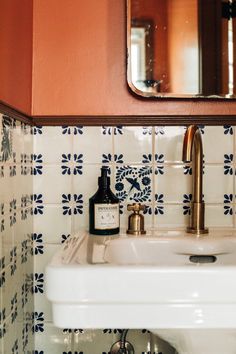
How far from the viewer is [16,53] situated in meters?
1.09

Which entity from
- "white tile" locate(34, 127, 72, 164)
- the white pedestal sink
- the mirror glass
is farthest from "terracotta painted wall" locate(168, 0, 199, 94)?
the white pedestal sink

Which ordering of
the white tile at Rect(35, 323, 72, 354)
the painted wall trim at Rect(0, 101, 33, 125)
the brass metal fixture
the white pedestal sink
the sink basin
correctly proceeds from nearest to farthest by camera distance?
the white pedestal sink, the painted wall trim at Rect(0, 101, 33, 125), the sink basin, the brass metal fixture, the white tile at Rect(35, 323, 72, 354)

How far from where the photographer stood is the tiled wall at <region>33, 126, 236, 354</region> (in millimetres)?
1271

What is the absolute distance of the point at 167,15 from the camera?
1.27 meters

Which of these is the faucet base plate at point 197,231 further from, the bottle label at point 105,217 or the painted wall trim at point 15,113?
the painted wall trim at point 15,113

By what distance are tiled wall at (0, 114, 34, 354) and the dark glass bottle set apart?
176 millimetres

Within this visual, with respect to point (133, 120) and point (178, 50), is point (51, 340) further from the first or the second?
point (178, 50)

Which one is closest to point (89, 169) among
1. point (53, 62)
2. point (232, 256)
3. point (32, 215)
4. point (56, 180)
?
point (56, 180)

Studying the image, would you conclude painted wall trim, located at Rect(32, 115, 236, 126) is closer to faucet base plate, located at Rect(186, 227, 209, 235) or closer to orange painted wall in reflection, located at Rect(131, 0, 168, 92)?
orange painted wall in reflection, located at Rect(131, 0, 168, 92)

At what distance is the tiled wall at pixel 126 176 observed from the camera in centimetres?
127

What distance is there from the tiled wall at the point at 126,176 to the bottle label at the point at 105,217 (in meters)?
0.11

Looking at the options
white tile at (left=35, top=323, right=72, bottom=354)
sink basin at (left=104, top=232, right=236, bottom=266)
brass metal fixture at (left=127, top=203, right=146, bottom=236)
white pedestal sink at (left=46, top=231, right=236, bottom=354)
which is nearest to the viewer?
white pedestal sink at (left=46, top=231, right=236, bottom=354)

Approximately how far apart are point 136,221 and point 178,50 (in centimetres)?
48

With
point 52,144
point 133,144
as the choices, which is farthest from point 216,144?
point 52,144
